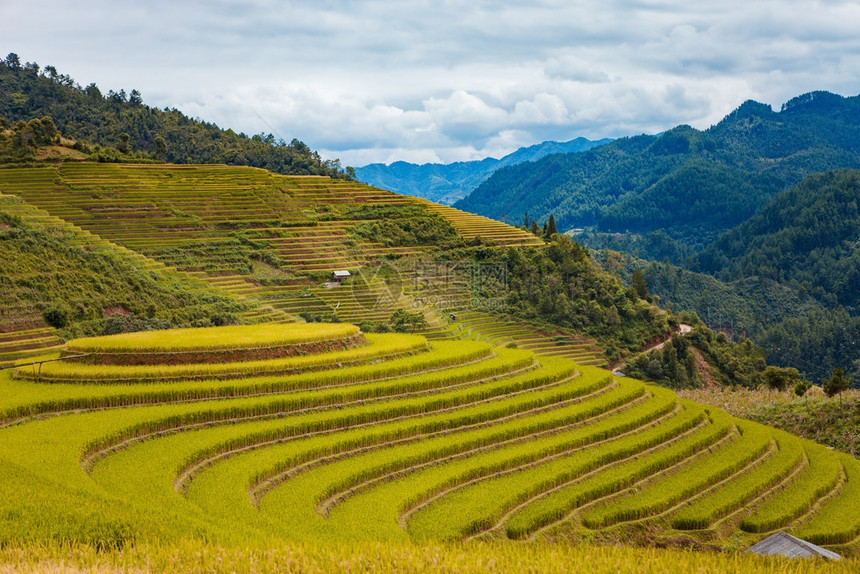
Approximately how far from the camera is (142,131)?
9038 cm

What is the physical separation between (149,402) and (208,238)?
35701mm

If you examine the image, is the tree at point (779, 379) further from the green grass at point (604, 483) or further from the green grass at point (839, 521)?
the green grass at point (839, 521)

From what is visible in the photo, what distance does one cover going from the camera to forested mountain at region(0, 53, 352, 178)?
8606 centimetres

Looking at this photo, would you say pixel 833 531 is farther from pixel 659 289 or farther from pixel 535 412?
pixel 659 289

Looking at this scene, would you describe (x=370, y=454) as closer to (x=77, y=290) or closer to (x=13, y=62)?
(x=77, y=290)

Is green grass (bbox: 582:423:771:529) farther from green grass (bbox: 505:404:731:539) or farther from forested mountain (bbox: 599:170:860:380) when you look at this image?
forested mountain (bbox: 599:170:860:380)

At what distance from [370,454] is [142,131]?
80085 millimetres

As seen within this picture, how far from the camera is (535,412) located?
2619 centimetres

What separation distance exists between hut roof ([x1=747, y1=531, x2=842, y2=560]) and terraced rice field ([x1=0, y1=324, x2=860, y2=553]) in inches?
47.9

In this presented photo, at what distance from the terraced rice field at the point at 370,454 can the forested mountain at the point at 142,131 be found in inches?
2388

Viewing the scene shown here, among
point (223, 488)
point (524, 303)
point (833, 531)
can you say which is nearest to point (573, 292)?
point (524, 303)

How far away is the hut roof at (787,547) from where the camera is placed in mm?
18156

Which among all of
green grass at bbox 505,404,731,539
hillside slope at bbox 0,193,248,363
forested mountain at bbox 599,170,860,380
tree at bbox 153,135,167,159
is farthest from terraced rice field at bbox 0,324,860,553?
Answer: forested mountain at bbox 599,170,860,380

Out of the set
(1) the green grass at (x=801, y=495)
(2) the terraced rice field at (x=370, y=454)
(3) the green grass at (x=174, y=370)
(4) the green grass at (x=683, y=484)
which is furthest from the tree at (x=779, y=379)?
(3) the green grass at (x=174, y=370)
